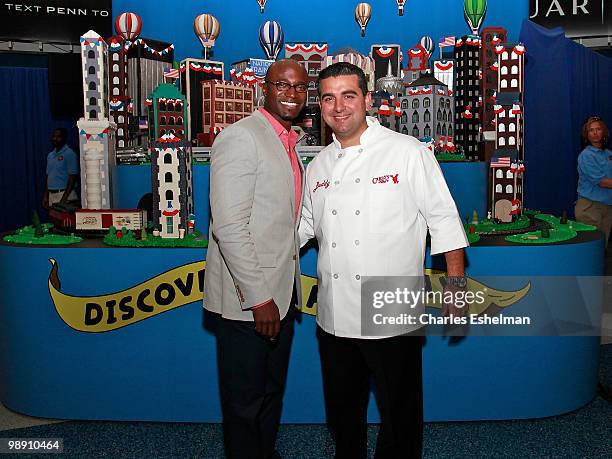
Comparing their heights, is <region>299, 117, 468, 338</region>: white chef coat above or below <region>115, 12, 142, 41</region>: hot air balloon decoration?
below

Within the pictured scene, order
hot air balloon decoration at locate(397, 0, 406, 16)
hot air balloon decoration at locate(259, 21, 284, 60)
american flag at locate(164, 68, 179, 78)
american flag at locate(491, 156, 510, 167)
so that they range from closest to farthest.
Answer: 1. american flag at locate(491, 156, 510, 167)
2. american flag at locate(164, 68, 179, 78)
3. hot air balloon decoration at locate(259, 21, 284, 60)
4. hot air balloon decoration at locate(397, 0, 406, 16)

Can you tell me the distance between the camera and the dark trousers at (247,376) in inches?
99.7

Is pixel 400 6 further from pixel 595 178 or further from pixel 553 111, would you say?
pixel 595 178

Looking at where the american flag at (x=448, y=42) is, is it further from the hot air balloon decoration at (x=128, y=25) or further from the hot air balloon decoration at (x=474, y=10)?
the hot air balloon decoration at (x=128, y=25)

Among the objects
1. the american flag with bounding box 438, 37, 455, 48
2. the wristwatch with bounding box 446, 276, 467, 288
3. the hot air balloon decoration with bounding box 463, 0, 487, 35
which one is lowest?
the wristwatch with bounding box 446, 276, 467, 288

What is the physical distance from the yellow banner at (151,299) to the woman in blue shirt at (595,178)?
2.66 m

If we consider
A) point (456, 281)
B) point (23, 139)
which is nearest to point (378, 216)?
point (456, 281)

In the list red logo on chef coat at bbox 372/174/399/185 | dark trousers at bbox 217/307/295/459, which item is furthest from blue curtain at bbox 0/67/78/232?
red logo on chef coat at bbox 372/174/399/185

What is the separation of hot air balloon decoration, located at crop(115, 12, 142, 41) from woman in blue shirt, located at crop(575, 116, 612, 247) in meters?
5.85

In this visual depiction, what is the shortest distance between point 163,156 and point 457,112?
17.4ft

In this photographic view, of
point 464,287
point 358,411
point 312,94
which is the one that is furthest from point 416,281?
point 312,94

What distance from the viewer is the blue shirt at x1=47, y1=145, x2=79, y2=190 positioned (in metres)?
8.32

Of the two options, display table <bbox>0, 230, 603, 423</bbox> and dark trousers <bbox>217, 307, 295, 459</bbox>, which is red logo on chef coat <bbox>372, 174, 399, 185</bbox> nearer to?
dark trousers <bbox>217, 307, 295, 459</bbox>

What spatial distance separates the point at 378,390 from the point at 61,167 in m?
7.07
